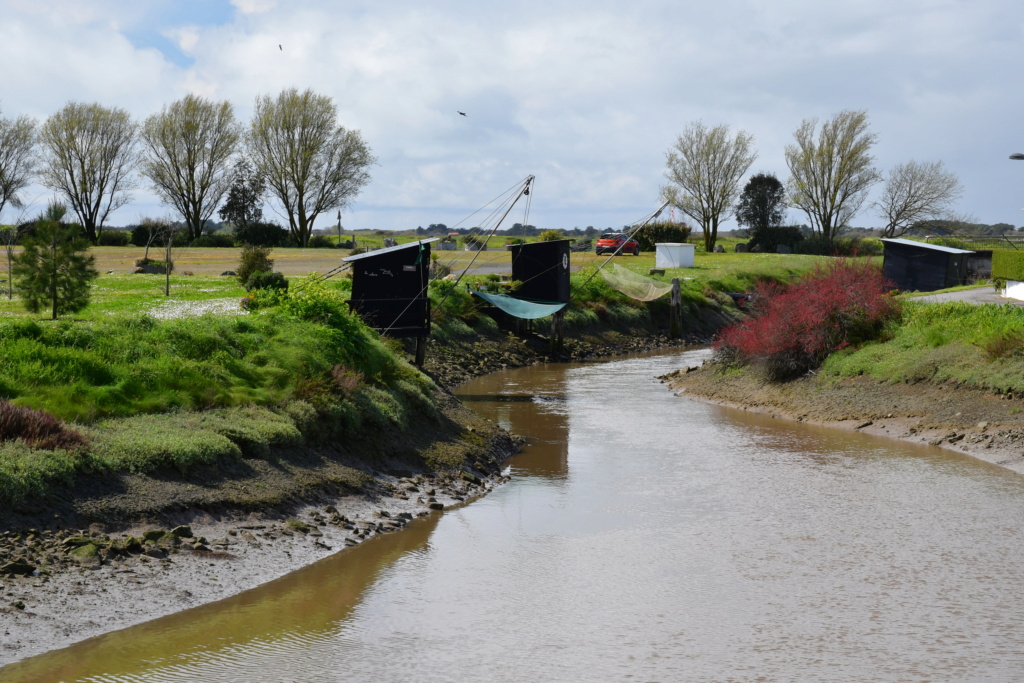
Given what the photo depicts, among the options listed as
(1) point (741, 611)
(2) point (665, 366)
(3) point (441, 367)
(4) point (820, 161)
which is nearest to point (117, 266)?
(3) point (441, 367)

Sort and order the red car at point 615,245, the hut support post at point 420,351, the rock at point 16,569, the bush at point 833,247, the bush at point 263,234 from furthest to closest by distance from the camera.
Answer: the bush at point 833,247, the bush at point 263,234, the red car at point 615,245, the hut support post at point 420,351, the rock at point 16,569

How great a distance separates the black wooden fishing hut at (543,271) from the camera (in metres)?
34.6

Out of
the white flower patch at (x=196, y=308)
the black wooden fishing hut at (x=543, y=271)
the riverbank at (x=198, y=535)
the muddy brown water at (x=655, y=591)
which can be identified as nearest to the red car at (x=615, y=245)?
the black wooden fishing hut at (x=543, y=271)

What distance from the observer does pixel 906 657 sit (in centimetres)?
883

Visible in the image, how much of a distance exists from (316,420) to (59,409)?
145 inches

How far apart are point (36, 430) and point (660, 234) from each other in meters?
66.5

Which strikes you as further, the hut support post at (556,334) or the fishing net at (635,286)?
the fishing net at (635,286)

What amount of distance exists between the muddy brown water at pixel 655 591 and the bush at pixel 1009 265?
17.0 metres

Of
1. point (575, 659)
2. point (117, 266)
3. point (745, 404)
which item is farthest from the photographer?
point (117, 266)

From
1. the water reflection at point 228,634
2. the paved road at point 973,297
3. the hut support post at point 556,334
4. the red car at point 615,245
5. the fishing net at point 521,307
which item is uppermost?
the red car at point 615,245

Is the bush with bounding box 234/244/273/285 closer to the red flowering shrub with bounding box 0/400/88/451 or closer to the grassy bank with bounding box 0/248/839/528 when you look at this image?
the grassy bank with bounding box 0/248/839/528

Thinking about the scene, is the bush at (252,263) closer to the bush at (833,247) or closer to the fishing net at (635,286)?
the fishing net at (635,286)

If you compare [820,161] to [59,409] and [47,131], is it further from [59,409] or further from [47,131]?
[59,409]

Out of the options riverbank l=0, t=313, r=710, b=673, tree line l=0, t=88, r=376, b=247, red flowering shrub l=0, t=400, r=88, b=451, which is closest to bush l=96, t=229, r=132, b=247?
tree line l=0, t=88, r=376, b=247
